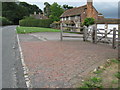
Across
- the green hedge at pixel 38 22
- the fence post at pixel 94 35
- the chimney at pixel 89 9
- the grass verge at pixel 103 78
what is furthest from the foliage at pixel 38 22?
the grass verge at pixel 103 78

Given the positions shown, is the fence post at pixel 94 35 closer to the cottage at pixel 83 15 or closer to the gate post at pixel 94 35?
the gate post at pixel 94 35

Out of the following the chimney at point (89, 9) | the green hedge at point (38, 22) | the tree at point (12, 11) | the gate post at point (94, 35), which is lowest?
the gate post at point (94, 35)

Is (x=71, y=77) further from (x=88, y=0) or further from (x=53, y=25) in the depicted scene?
(x=53, y=25)

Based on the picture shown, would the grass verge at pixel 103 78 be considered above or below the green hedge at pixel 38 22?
below

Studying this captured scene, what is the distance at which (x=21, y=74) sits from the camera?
446 cm

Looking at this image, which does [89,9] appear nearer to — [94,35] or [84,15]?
[84,15]

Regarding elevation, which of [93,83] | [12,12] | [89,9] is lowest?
[93,83]

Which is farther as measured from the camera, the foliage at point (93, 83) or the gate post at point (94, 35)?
the gate post at point (94, 35)

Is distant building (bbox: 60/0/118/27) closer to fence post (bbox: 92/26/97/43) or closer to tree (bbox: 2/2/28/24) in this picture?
fence post (bbox: 92/26/97/43)

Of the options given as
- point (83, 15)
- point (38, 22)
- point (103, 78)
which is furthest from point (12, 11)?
point (103, 78)

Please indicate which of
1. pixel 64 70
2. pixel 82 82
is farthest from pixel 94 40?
pixel 82 82

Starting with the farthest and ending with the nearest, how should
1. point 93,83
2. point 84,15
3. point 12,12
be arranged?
1. point 12,12
2. point 84,15
3. point 93,83

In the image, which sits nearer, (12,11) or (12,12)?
(12,12)

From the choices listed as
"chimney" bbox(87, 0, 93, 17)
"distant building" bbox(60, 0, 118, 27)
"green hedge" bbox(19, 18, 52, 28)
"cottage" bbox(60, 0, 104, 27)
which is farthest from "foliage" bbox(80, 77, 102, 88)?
"green hedge" bbox(19, 18, 52, 28)
